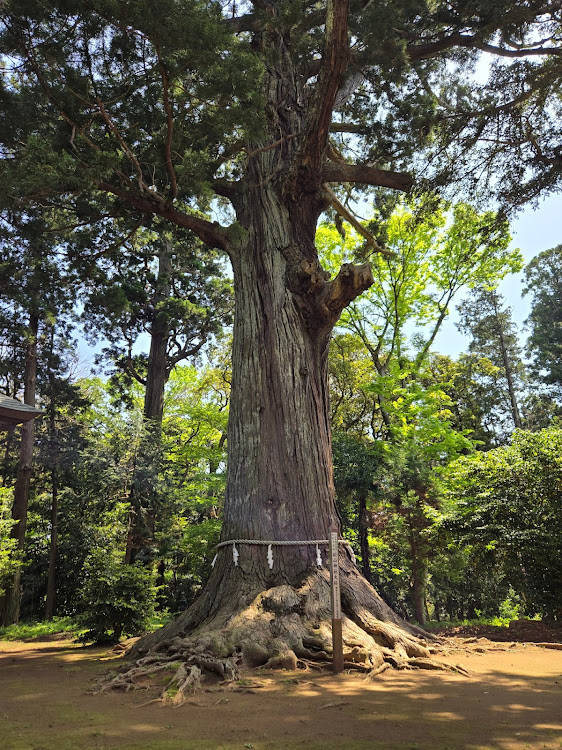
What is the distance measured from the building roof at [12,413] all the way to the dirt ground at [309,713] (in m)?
2.16

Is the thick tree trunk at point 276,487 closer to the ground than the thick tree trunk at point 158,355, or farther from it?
closer to the ground

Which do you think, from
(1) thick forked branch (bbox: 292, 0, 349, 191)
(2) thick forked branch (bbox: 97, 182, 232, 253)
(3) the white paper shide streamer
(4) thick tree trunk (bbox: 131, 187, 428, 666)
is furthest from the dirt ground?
(1) thick forked branch (bbox: 292, 0, 349, 191)

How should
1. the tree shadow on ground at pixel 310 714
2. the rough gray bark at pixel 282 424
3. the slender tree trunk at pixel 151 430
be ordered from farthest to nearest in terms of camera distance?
the slender tree trunk at pixel 151 430 < the rough gray bark at pixel 282 424 < the tree shadow on ground at pixel 310 714

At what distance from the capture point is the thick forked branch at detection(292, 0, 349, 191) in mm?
5262

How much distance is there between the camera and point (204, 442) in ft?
56.1

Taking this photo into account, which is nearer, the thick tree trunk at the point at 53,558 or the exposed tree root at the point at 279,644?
the exposed tree root at the point at 279,644

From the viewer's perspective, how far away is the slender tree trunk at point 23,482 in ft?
38.7

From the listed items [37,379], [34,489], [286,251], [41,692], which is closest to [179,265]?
[37,379]

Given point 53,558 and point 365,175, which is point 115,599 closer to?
point 365,175

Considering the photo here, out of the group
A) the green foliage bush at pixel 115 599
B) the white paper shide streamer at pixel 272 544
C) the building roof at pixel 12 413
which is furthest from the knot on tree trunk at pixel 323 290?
the green foliage bush at pixel 115 599

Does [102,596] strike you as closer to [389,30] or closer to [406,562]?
[406,562]

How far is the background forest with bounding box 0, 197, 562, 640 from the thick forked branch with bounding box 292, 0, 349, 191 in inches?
57.3

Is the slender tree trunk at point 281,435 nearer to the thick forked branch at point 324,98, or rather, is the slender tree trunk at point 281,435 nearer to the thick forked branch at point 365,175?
the thick forked branch at point 324,98

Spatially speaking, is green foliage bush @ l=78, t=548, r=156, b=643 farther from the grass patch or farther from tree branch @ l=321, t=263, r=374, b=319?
tree branch @ l=321, t=263, r=374, b=319
